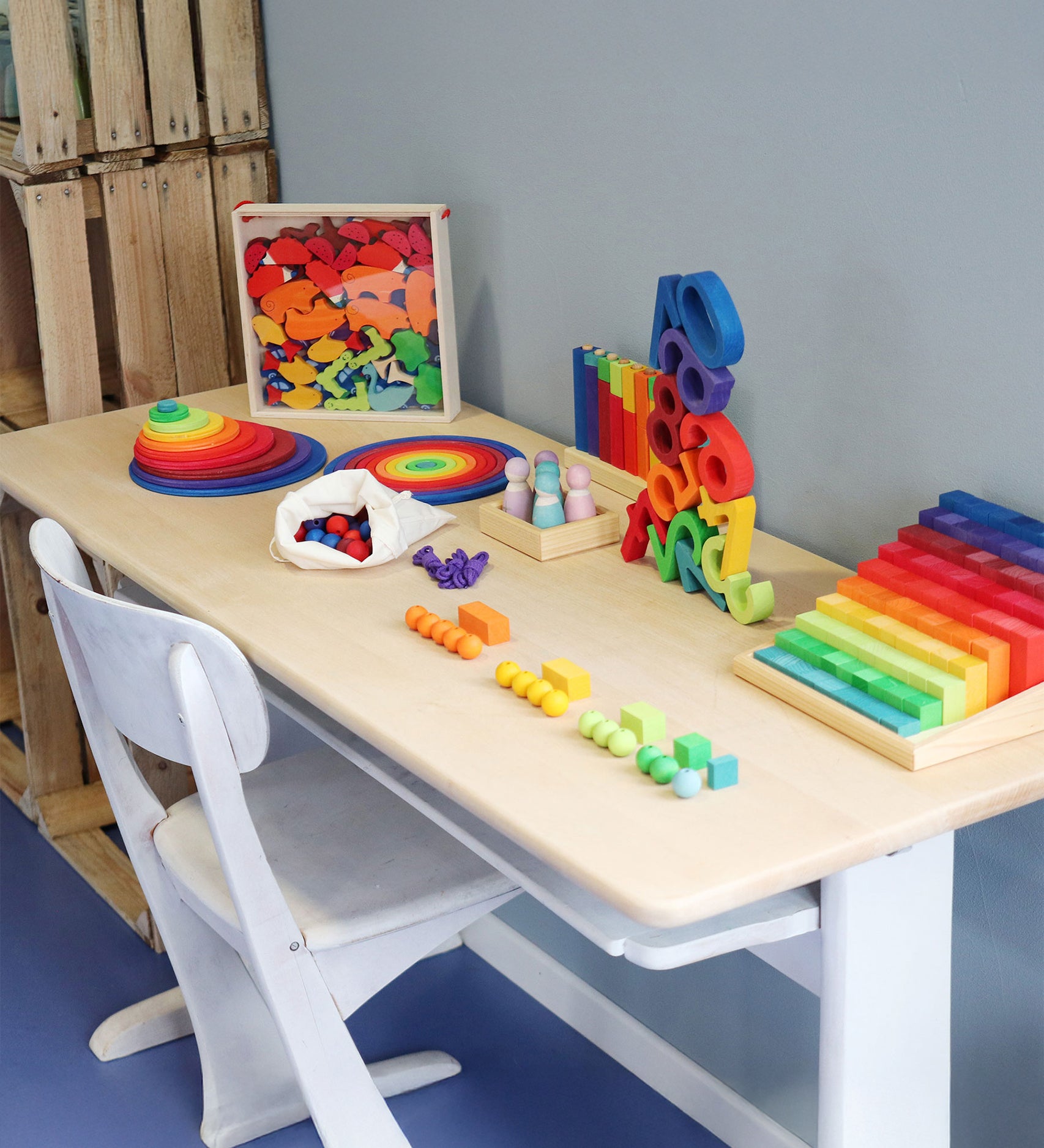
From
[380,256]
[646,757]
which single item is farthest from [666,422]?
[380,256]

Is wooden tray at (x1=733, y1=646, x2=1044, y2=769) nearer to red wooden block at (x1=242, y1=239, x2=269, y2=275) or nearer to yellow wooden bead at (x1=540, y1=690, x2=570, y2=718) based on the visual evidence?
yellow wooden bead at (x1=540, y1=690, x2=570, y2=718)

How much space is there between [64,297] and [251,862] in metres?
1.12

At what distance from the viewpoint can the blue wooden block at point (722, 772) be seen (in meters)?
1.12

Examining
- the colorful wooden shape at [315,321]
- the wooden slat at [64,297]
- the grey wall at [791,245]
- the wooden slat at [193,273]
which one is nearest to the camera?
the grey wall at [791,245]

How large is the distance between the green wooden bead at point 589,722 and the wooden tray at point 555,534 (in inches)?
15.3

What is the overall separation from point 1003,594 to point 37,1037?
155cm

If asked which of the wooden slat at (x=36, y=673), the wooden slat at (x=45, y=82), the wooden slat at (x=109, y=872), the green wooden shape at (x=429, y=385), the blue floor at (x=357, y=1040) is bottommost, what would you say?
the blue floor at (x=357, y=1040)

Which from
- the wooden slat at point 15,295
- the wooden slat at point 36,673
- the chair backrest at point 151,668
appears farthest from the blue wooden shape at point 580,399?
the wooden slat at point 15,295

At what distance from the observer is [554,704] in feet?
4.07

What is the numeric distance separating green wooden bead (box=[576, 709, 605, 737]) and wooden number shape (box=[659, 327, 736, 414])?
33 cm

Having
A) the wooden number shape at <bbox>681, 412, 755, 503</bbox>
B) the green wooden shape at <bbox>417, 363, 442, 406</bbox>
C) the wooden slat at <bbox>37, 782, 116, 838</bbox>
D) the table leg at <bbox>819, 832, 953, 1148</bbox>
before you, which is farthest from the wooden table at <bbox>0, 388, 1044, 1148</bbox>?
the wooden slat at <bbox>37, 782, 116, 838</bbox>

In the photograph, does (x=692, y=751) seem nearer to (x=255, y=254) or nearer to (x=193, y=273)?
(x=255, y=254)

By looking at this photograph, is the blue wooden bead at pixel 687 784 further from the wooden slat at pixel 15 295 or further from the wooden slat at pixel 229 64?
the wooden slat at pixel 15 295

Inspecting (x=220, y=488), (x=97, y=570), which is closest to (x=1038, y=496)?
(x=220, y=488)
